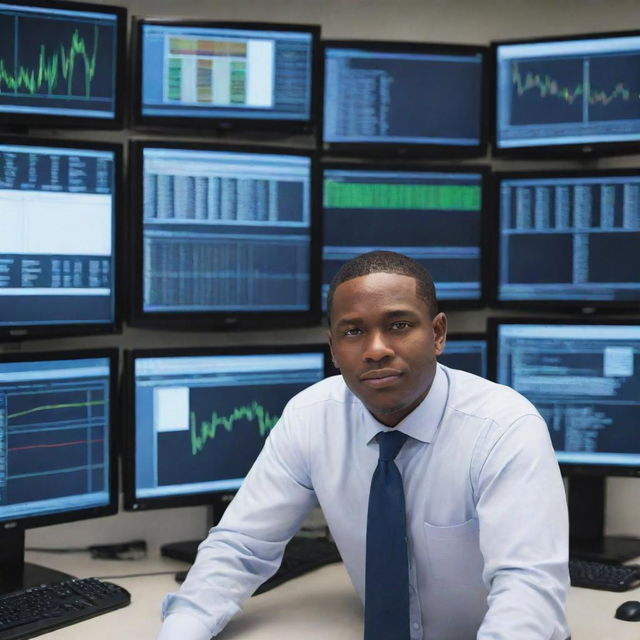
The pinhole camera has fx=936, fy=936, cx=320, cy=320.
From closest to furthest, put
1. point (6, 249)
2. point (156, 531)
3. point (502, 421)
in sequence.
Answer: point (502, 421)
point (6, 249)
point (156, 531)

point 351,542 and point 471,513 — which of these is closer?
point 471,513

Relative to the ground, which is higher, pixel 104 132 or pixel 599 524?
pixel 104 132

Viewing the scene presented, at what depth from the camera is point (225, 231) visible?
2.14 m

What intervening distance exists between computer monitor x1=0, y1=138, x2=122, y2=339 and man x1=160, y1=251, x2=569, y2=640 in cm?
53

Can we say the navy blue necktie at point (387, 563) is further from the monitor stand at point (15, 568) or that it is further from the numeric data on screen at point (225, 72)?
the numeric data on screen at point (225, 72)

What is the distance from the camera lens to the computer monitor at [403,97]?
2.25 m

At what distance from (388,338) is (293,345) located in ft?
2.02

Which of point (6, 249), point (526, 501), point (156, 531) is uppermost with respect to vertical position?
point (6, 249)

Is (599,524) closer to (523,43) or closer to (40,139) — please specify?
(523,43)

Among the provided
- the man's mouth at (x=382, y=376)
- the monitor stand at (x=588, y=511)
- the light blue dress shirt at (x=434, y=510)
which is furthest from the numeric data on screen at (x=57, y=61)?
the monitor stand at (x=588, y=511)

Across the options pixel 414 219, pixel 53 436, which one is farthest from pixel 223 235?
pixel 53 436

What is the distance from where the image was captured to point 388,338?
1.54 meters

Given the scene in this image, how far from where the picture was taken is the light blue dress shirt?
143cm

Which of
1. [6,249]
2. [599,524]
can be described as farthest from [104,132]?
[599,524]
